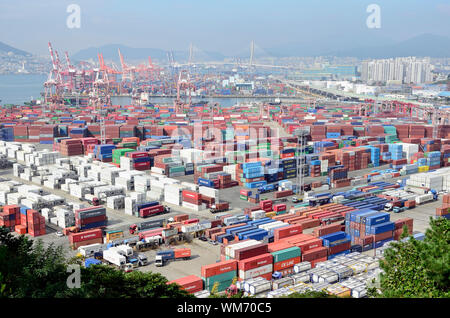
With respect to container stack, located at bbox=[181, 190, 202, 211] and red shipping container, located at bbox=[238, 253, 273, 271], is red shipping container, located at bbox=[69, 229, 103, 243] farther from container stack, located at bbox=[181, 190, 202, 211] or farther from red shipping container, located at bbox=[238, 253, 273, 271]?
red shipping container, located at bbox=[238, 253, 273, 271]

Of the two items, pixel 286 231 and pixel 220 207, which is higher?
pixel 286 231

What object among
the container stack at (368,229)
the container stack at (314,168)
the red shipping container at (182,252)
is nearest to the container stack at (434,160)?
the container stack at (314,168)

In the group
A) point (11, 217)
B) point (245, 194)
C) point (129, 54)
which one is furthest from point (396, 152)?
point (129, 54)

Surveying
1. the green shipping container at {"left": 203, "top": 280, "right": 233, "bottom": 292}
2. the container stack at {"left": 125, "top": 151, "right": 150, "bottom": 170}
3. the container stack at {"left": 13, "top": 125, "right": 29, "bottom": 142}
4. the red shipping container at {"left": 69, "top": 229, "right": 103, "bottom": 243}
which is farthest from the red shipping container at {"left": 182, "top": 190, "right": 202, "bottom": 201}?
the container stack at {"left": 13, "top": 125, "right": 29, "bottom": 142}

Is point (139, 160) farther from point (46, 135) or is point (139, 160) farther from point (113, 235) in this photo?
point (46, 135)

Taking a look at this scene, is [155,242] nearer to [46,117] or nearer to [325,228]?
[325,228]
